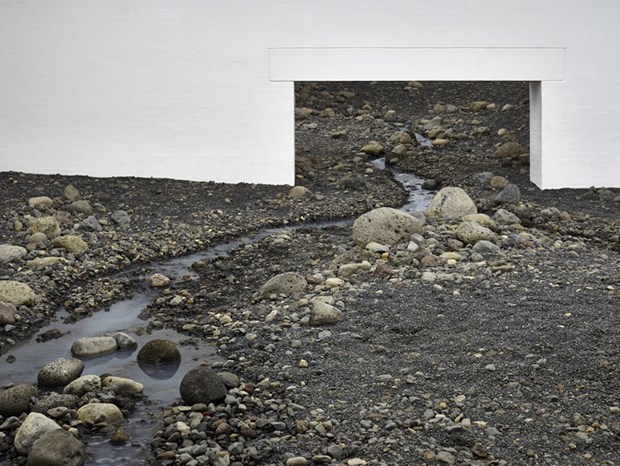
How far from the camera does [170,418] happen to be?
520cm

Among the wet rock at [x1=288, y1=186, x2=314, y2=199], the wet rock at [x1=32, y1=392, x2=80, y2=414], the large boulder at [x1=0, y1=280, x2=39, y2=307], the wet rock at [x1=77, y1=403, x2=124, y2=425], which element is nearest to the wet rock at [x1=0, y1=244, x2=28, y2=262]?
the large boulder at [x1=0, y1=280, x2=39, y2=307]

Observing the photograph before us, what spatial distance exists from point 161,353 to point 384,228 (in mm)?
3973

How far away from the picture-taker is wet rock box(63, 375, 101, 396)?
5660 mm

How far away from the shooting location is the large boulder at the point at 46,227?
9.80m

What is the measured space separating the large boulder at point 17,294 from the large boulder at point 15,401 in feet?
7.60

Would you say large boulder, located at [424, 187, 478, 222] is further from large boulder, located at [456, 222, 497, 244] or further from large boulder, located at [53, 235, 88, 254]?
large boulder, located at [53, 235, 88, 254]

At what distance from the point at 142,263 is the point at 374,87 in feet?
51.4

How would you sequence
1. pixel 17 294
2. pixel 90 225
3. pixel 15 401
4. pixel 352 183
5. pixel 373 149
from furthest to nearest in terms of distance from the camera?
pixel 373 149, pixel 352 183, pixel 90 225, pixel 17 294, pixel 15 401

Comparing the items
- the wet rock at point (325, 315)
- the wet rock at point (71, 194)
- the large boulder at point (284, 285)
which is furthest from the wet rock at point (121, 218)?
the wet rock at point (325, 315)

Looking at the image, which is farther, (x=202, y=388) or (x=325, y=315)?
(x=325, y=315)

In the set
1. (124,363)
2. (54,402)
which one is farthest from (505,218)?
(54,402)

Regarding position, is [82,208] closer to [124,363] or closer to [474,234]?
[124,363]

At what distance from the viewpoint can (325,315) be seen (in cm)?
677

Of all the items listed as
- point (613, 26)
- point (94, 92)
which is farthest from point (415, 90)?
point (94, 92)
